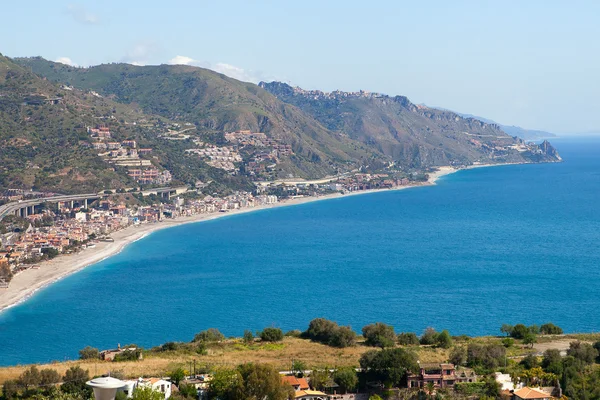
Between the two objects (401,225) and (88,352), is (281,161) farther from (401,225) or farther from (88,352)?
(88,352)

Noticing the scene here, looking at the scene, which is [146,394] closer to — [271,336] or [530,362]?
[271,336]

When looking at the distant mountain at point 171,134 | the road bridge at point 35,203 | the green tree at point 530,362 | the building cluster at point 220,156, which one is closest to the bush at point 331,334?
the green tree at point 530,362

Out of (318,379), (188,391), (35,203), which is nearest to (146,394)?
(188,391)

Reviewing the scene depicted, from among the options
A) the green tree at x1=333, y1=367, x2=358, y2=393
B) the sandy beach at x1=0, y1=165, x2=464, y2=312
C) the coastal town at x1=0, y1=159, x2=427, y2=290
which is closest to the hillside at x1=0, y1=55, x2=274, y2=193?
the coastal town at x1=0, y1=159, x2=427, y2=290

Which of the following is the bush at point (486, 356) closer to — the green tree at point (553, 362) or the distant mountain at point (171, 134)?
the green tree at point (553, 362)

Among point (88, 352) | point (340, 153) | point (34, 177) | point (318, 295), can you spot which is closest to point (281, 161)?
point (340, 153)

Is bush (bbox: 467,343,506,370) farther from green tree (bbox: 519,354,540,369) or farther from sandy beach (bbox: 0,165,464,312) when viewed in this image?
sandy beach (bbox: 0,165,464,312)
